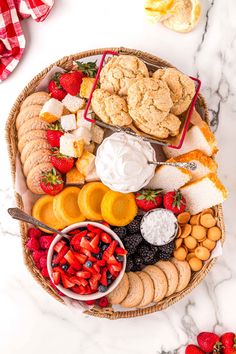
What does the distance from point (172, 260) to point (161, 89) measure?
67cm

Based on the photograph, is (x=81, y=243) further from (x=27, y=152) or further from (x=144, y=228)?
(x=27, y=152)

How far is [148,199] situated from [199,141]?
29cm

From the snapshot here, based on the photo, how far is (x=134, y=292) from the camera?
229 centimetres

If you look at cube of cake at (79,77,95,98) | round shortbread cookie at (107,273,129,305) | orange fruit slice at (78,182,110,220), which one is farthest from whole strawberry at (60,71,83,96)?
round shortbread cookie at (107,273,129,305)

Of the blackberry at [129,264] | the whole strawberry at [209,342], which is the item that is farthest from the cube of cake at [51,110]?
the whole strawberry at [209,342]

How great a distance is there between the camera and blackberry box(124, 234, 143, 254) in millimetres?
2273

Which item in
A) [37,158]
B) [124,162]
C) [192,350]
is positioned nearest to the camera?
[124,162]

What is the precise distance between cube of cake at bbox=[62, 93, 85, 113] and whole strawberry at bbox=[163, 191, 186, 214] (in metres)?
0.47

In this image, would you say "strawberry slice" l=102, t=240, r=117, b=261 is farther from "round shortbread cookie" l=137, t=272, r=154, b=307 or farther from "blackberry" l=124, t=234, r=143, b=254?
"round shortbread cookie" l=137, t=272, r=154, b=307

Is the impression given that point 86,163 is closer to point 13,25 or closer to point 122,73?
point 122,73

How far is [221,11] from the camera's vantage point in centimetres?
250

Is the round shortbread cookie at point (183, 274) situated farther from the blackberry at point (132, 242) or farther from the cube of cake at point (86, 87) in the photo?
the cube of cake at point (86, 87)

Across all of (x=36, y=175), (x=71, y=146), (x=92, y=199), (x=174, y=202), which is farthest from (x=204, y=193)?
(x=36, y=175)

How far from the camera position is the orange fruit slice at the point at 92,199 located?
2.28m
